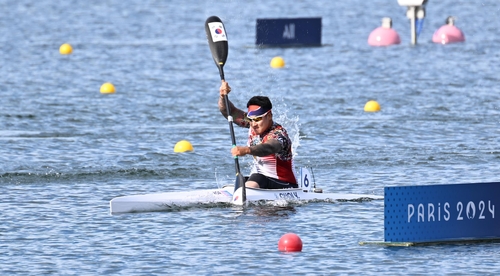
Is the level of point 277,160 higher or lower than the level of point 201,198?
higher

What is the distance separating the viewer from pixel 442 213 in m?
11.6

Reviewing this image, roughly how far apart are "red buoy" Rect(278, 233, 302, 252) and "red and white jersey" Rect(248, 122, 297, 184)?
246 cm

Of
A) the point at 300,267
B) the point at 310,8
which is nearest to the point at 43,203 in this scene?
the point at 300,267

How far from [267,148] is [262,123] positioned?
0.40 meters

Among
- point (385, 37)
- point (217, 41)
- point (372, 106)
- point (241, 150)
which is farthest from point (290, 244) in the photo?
point (385, 37)

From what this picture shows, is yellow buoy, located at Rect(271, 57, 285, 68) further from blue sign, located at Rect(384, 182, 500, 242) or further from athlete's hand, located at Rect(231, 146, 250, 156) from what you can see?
blue sign, located at Rect(384, 182, 500, 242)

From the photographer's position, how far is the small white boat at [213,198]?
14.0m

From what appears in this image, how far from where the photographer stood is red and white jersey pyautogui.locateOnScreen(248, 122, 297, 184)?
14.4m

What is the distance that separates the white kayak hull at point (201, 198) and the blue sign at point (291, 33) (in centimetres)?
2340

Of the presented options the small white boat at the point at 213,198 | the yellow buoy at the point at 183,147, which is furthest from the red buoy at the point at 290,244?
the yellow buoy at the point at 183,147

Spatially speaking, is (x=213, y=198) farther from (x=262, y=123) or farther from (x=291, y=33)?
(x=291, y=33)

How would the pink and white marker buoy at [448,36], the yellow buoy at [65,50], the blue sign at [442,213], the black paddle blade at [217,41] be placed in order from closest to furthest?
the blue sign at [442,213], the black paddle blade at [217,41], the yellow buoy at [65,50], the pink and white marker buoy at [448,36]

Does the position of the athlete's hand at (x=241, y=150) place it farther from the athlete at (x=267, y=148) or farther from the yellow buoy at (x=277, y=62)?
the yellow buoy at (x=277, y=62)

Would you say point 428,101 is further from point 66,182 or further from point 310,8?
point 310,8
